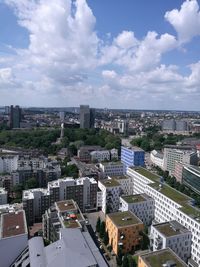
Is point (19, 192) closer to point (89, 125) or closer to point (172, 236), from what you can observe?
point (172, 236)

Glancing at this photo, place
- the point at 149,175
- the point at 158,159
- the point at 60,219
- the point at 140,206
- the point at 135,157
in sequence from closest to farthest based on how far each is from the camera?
the point at 60,219, the point at 140,206, the point at 149,175, the point at 135,157, the point at 158,159

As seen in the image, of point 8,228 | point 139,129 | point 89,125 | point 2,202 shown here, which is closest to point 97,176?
point 2,202

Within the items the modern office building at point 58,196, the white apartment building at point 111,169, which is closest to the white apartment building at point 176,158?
the white apartment building at point 111,169

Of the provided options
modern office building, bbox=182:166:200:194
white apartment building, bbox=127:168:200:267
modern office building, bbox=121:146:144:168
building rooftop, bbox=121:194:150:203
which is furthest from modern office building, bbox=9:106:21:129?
building rooftop, bbox=121:194:150:203

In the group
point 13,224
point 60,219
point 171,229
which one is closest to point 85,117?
point 60,219

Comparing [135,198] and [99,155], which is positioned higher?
[135,198]

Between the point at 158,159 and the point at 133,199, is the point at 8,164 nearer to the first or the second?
the point at 133,199

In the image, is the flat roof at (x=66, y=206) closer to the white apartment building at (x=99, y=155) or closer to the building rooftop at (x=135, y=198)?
the building rooftop at (x=135, y=198)
